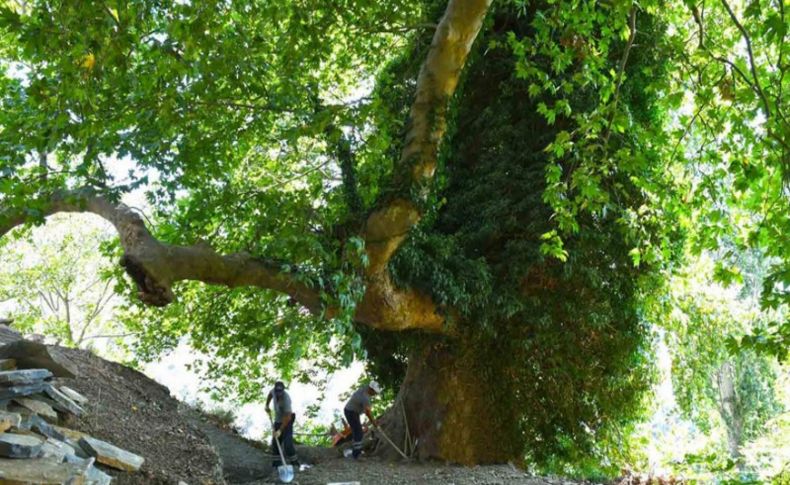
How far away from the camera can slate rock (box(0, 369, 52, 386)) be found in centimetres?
606

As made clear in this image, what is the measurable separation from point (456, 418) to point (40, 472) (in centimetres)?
626

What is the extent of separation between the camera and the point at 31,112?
8055 mm

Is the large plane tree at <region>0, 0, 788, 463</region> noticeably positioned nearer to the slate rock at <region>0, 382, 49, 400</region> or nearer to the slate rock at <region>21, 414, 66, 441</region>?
the slate rock at <region>0, 382, 49, 400</region>

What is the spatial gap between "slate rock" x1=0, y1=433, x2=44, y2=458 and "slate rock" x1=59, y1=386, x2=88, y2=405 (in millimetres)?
2023

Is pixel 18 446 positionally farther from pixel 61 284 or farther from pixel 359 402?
pixel 61 284

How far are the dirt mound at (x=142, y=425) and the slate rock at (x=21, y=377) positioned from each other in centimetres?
53

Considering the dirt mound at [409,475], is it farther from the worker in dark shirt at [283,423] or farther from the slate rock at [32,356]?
the slate rock at [32,356]

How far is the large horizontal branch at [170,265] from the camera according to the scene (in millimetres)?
6828

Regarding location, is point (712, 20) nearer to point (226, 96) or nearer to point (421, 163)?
point (421, 163)

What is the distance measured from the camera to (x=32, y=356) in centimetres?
702

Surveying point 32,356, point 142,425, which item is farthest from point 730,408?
point 32,356

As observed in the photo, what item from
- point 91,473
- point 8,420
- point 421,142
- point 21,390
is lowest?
point 91,473

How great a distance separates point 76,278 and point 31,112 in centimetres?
1448

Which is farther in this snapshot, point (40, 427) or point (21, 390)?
point (21, 390)
